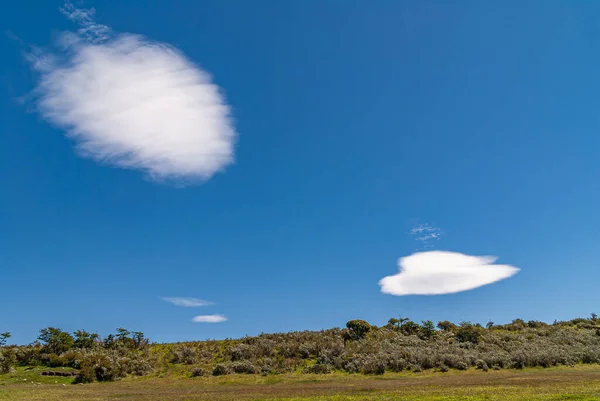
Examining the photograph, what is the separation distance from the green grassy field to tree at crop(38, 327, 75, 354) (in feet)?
26.5

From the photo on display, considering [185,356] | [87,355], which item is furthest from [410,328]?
[87,355]

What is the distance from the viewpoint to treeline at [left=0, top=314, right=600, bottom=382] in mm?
47469

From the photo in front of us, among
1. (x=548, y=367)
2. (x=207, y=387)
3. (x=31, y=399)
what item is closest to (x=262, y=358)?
(x=207, y=387)

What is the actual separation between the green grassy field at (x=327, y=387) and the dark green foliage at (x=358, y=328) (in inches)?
750

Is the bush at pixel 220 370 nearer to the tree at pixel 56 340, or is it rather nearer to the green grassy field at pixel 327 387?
the green grassy field at pixel 327 387

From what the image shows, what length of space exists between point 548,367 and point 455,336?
1635 centimetres

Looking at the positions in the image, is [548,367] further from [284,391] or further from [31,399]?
[31,399]

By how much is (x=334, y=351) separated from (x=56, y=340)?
4003 cm

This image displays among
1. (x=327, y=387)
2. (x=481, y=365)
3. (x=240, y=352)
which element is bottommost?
(x=327, y=387)

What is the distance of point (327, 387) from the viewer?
35.9 metres

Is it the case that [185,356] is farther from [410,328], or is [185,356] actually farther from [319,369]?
[410,328]

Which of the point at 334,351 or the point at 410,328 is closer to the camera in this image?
the point at 334,351

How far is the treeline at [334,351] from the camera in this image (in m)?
47.5

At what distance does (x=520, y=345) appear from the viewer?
56625 millimetres
